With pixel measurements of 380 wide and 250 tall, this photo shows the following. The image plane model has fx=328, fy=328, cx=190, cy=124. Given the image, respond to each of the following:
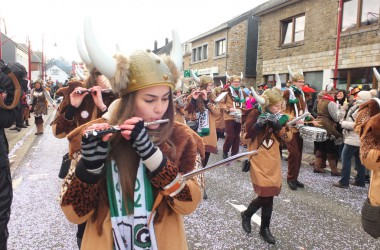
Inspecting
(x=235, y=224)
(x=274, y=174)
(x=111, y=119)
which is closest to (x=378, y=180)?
(x=274, y=174)

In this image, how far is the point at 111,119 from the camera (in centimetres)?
167

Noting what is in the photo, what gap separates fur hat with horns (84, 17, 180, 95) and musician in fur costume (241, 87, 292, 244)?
2323mm

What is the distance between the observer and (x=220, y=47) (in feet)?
85.6

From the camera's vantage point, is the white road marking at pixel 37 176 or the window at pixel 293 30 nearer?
the white road marking at pixel 37 176

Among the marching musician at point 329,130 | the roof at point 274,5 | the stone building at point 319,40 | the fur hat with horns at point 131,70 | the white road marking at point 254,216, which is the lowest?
the white road marking at point 254,216

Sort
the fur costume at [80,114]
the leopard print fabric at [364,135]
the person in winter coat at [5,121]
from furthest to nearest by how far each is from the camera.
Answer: the fur costume at [80,114] → the leopard print fabric at [364,135] → the person in winter coat at [5,121]

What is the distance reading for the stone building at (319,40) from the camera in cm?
1191

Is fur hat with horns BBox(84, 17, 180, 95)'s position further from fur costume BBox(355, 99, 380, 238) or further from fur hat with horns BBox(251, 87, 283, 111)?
fur hat with horns BBox(251, 87, 283, 111)

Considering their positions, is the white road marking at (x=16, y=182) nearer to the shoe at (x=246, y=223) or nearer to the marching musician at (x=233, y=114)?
the shoe at (x=246, y=223)

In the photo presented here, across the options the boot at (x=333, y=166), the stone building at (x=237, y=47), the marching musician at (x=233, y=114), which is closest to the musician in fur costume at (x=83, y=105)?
the marching musician at (x=233, y=114)

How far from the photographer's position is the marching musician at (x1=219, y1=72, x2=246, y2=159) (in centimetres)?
793

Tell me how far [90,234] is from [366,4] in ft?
44.1

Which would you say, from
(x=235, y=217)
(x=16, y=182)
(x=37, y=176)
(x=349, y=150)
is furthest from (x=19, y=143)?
(x=349, y=150)

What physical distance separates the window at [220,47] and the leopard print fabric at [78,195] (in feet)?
79.4
